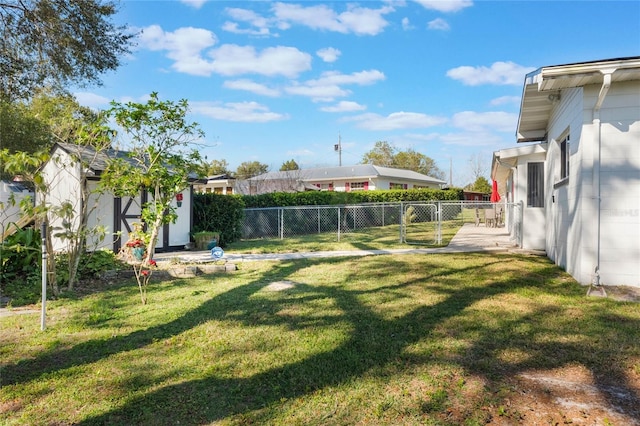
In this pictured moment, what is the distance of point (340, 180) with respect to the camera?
3422cm

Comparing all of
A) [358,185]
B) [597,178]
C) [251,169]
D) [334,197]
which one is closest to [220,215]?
[334,197]

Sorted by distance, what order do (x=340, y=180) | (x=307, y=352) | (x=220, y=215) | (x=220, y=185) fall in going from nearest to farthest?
1. (x=307, y=352)
2. (x=220, y=215)
3. (x=220, y=185)
4. (x=340, y=180)

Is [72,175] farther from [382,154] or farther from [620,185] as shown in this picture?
[382,154]

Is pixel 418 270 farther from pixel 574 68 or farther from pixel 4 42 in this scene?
pixel 4 42

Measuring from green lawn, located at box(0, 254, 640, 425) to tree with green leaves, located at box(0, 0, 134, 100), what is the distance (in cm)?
741

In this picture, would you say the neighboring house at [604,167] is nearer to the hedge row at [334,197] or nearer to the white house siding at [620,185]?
the white house siding at [620,185]

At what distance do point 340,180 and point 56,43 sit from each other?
84.2 ft

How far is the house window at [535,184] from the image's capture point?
34.1 ft

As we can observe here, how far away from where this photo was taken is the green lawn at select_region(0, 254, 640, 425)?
2727 millimetres

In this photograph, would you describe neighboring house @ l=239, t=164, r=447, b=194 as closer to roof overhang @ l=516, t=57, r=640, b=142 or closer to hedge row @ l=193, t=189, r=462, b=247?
hedge row @ l=193, t=189, r=462, b=247

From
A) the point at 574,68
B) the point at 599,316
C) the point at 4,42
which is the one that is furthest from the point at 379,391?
the point at 4,42

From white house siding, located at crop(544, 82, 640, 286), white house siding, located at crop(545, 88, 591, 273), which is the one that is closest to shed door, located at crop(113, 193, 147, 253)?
white house siding, located at crop(545, 88, 591, 273)

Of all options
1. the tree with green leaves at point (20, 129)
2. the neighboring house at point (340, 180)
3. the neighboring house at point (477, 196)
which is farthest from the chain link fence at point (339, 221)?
the neighboring house at point (477, 196)

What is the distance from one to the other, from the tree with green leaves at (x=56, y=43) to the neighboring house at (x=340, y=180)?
17.6 metres
